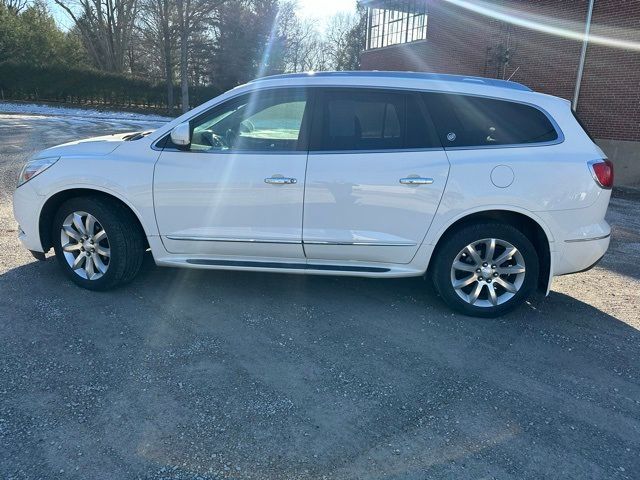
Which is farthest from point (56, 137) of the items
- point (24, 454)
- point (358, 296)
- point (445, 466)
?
point (445, 466)

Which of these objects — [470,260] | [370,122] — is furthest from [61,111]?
[470,260]

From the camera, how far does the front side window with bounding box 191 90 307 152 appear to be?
13.0 ft

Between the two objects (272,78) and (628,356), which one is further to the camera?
(272,78)

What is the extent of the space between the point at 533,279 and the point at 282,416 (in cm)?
235

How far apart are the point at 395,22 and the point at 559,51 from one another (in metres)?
9.96

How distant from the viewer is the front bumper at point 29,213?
421cm

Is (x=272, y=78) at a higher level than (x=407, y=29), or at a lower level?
lower

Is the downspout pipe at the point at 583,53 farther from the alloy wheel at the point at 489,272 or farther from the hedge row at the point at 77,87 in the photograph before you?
the hedge row at the point at 77,87

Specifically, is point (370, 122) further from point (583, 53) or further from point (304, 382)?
point (583, 53)

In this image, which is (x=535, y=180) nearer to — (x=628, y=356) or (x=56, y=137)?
(x=628, y=356)

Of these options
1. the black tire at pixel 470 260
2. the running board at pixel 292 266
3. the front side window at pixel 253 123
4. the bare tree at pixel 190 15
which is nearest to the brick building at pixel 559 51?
the black tire at pixel 470 260

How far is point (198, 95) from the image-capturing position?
35.4m

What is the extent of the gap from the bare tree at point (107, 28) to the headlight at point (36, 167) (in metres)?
37.5

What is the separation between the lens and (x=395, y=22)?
22250 millimetres
